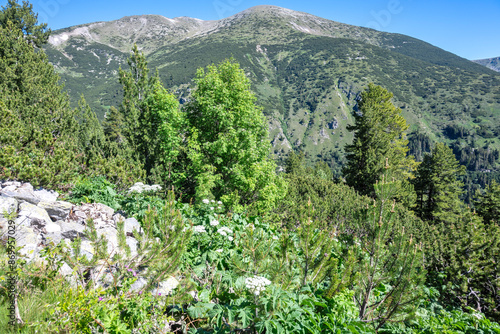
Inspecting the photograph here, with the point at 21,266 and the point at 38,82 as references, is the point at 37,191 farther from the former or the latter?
the point at 38,82

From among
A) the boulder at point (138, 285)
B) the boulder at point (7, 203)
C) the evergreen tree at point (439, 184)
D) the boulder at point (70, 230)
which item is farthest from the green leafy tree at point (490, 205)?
the boulder at point (7, 203)

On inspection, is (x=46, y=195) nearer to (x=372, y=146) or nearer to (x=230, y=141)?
(x=230, y=141)

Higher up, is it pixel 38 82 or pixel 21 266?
pixel 38 82

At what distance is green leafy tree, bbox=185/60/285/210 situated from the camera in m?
12.4

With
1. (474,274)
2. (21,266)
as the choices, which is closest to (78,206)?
(21,266)

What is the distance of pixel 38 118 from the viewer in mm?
11008

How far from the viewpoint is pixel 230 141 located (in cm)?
1240

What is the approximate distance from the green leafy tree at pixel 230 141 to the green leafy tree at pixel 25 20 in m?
18.5

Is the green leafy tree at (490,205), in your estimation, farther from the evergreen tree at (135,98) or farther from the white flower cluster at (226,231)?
the evergreen tree at (135,98)

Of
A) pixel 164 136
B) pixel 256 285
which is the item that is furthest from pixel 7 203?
pixel 164 136

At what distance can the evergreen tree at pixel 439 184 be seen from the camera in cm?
2977

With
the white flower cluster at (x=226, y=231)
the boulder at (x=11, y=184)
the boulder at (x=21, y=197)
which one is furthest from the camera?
the boulder at (x=11, y=184)

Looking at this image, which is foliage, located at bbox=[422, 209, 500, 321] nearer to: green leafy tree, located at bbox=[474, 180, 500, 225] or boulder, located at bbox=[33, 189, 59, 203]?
boulder, located at bbox=[33, 189, 59, 203]

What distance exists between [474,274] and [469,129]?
246189 mm
